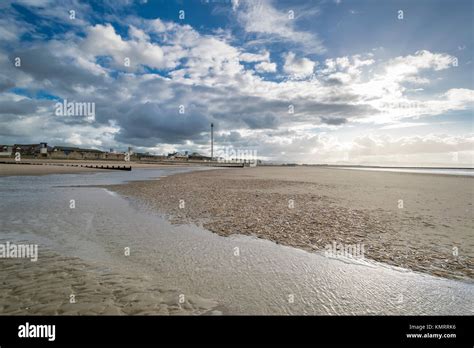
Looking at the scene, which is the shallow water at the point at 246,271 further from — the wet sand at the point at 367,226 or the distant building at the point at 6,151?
the distant building at the point at 6,151

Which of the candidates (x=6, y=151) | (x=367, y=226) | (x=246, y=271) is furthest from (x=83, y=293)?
(x=6, y=151)

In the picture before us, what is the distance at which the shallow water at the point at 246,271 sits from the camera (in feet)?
14.9

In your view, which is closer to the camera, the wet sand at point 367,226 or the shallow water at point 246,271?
the shallow water at point 246,271

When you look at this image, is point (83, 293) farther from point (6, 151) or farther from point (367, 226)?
point (6, 151)

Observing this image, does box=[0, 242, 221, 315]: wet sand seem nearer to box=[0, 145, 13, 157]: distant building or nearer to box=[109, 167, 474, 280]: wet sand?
box=[109, 167, 474, 280]: wet sand

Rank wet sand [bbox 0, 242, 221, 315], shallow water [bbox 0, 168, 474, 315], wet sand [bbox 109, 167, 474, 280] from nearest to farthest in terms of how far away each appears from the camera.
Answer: wet sand [bbox 0, 242, 221, 315]
shallow water [bbox 0, 168, 474, 315]
wet sand [bbox 109, 167, 474, 280]

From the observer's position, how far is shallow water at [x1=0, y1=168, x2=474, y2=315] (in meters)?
4.53

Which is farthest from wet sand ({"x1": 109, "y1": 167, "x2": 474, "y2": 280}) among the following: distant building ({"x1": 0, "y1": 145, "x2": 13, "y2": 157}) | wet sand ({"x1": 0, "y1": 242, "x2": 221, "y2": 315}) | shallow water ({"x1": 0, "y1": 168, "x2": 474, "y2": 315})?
distant building ({"x1": 0, "y1": 145, "x2": 13, "y2": 157})

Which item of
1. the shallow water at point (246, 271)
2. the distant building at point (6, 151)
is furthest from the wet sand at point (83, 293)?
the distant building at point (6, 151)

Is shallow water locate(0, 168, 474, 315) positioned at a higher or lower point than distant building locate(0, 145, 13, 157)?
lower

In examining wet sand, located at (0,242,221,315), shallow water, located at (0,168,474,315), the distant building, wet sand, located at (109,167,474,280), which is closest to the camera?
wet sand, located at (0,242,221,315)
